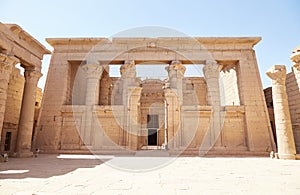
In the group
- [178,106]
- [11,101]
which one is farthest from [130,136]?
[11,101]

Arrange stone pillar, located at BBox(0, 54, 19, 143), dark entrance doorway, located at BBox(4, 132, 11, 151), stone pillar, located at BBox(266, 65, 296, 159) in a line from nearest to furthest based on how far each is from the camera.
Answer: stone pillar, located at BBox(0, 54, 19, 143), stone pillar, located at BBox(266, 65, 296, 159), dark entrance doorway, located at BBox(4, 132, 11, 151)

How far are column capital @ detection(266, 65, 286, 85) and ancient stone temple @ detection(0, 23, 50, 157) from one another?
1103 cm

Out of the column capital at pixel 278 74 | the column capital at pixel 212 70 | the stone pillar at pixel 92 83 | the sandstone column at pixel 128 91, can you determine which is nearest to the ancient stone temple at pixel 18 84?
the stone pillar at pixel 92 83

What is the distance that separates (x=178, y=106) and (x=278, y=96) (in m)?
5.17

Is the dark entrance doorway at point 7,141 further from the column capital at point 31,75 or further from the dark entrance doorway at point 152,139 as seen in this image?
the dark entrance doorway at point 152,139

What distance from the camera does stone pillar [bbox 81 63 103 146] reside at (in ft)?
40.8

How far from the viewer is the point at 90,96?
13.0 meters

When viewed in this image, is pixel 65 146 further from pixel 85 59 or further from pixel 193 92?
pixel 193 92

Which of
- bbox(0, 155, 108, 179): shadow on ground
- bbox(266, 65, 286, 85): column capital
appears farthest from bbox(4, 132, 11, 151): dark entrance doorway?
bbox(266, 65, 286, 85): column capital

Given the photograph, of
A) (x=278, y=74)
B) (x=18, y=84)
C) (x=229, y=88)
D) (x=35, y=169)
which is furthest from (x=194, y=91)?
(x=35, y=169)

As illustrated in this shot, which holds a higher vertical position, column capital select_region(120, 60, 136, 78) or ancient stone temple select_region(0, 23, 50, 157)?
column capital select_region(120, 60, 136, 78)

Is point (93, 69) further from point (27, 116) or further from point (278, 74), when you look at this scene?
point (278, 74)

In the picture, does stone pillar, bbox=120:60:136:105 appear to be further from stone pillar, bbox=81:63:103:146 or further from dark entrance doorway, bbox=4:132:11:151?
dark entrance doorway, bbox=4:132:11:151

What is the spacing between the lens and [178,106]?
1258 centimetres
